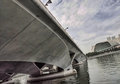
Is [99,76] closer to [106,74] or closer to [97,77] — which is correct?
[97,77]

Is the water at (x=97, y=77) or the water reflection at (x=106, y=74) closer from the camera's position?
the water reflection at (x=106, y=74)

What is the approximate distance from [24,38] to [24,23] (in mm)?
2276

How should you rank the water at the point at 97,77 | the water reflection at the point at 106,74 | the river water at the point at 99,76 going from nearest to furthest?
the water reflection at the point at 106,74, the river water at the point at 99,76, the water at the point at 97,77

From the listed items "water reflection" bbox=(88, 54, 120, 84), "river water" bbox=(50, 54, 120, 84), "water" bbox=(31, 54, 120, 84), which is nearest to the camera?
"water reflection" bbox=(88, 54, 120, 84)

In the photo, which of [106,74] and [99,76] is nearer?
[99,76]

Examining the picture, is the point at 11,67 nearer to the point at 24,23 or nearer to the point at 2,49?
the point at 2,49

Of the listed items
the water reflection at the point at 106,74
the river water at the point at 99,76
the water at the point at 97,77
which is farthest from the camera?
the water at the point at 97,77

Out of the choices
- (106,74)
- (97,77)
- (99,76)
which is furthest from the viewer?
(106,74)

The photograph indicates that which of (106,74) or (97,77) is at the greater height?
(106,74)

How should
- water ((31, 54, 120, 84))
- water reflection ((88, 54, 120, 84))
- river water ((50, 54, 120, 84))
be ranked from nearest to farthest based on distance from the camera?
1. water reflection ((88, 54, 120, 84))
2. river water ((50, 54, 120, 84))
3. water ((31, 54, 120, 84))

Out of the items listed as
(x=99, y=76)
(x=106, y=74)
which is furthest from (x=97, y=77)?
(x=106, y=74)

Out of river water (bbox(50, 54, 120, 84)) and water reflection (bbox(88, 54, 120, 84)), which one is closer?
water reflection (bbox(88, 54, 120, 84))

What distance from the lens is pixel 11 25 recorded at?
12.1 m

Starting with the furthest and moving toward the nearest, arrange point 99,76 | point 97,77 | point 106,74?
point 106,74 → point 99,76 → point 97,77
